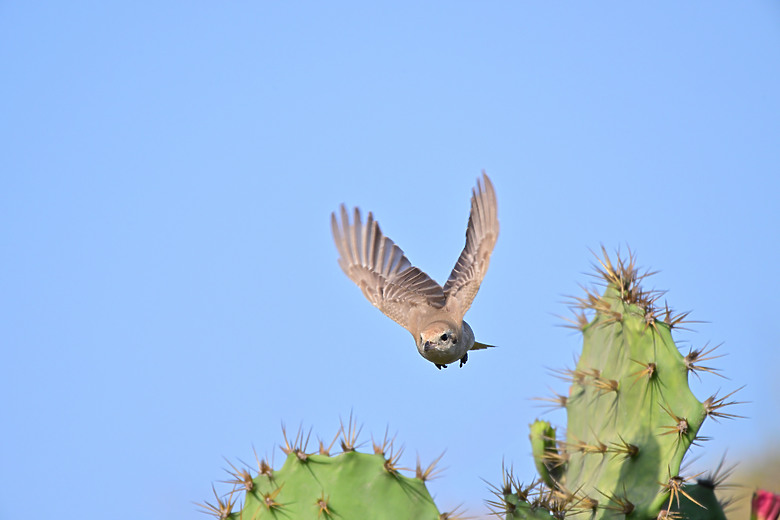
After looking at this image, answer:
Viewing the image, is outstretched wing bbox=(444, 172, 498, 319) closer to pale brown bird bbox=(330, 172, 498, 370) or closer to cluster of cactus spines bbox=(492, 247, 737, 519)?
pale brown bird bbox=(330, 172, 498, 370)

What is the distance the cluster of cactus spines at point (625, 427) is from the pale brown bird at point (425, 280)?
1.27m

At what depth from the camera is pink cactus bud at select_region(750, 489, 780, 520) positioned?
10.8 feet

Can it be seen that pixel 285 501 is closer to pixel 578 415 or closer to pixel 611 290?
pixel 578 415

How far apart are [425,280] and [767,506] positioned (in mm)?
2787

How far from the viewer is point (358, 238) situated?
623 centimetres

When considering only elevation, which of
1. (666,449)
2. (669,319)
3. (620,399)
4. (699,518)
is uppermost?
(669,319)

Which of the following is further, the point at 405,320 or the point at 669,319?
the point at 405,320

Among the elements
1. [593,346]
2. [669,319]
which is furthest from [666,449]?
[593,346]

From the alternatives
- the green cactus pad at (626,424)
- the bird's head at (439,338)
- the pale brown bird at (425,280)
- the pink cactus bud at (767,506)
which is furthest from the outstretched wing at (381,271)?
the pink cactus bud at (767,506)

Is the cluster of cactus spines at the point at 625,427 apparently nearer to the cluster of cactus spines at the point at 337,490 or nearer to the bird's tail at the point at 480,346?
the cluster of cactus spines at the point at 337,490

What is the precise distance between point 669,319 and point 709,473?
0.62m

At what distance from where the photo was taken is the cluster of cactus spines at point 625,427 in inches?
123

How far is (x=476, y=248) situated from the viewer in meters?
5.50

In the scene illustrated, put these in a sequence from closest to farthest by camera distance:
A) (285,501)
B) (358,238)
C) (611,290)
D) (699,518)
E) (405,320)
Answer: (285,501), (699,518), (611,290), (405,320), (358,238)
